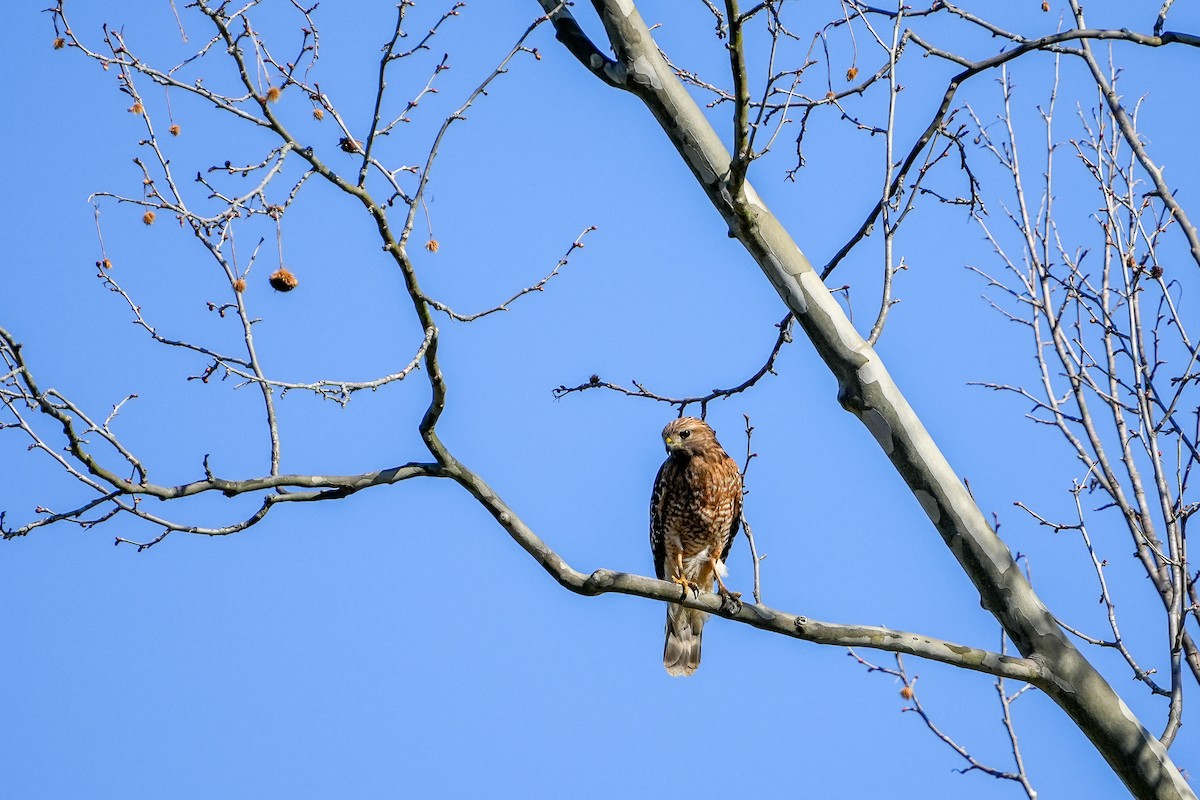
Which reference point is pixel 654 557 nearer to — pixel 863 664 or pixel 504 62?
pixel 863 664

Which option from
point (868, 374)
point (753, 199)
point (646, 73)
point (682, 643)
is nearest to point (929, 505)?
point (868, 374)

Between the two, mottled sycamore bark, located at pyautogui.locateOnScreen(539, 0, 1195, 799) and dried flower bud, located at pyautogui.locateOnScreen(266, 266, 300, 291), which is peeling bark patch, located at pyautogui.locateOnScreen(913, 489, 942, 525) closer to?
mottled sycamore bark, located at pyautogui.locateOnScreen(539, 0, 1195, 799)

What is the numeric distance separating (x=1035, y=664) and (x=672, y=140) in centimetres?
221

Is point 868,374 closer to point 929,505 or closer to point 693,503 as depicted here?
point 929,505

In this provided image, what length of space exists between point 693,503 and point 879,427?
277 centimetres

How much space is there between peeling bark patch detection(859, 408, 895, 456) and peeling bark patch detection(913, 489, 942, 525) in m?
0.18

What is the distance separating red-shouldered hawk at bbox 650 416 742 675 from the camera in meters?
7.14

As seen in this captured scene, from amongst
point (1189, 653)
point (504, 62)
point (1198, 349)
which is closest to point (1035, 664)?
point (1189, 653)

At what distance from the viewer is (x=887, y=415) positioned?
445cm

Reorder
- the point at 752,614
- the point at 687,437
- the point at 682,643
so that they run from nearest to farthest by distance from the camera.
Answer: the point at 752,614, the point at 687,437, the point at 682,643

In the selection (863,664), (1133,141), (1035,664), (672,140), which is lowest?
(1035,664)

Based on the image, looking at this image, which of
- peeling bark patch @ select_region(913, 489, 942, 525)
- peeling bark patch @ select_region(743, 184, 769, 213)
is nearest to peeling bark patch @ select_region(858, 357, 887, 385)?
peeling bark patch @ select_region(913, 489, 942, 525)

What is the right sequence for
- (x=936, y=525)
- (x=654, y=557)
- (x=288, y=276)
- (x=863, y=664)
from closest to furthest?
1. (x=936, y=525)
2. (x=288, y=276)
3. (x=863, y=664)
4. (x=654, y=557)

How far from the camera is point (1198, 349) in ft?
16.8
